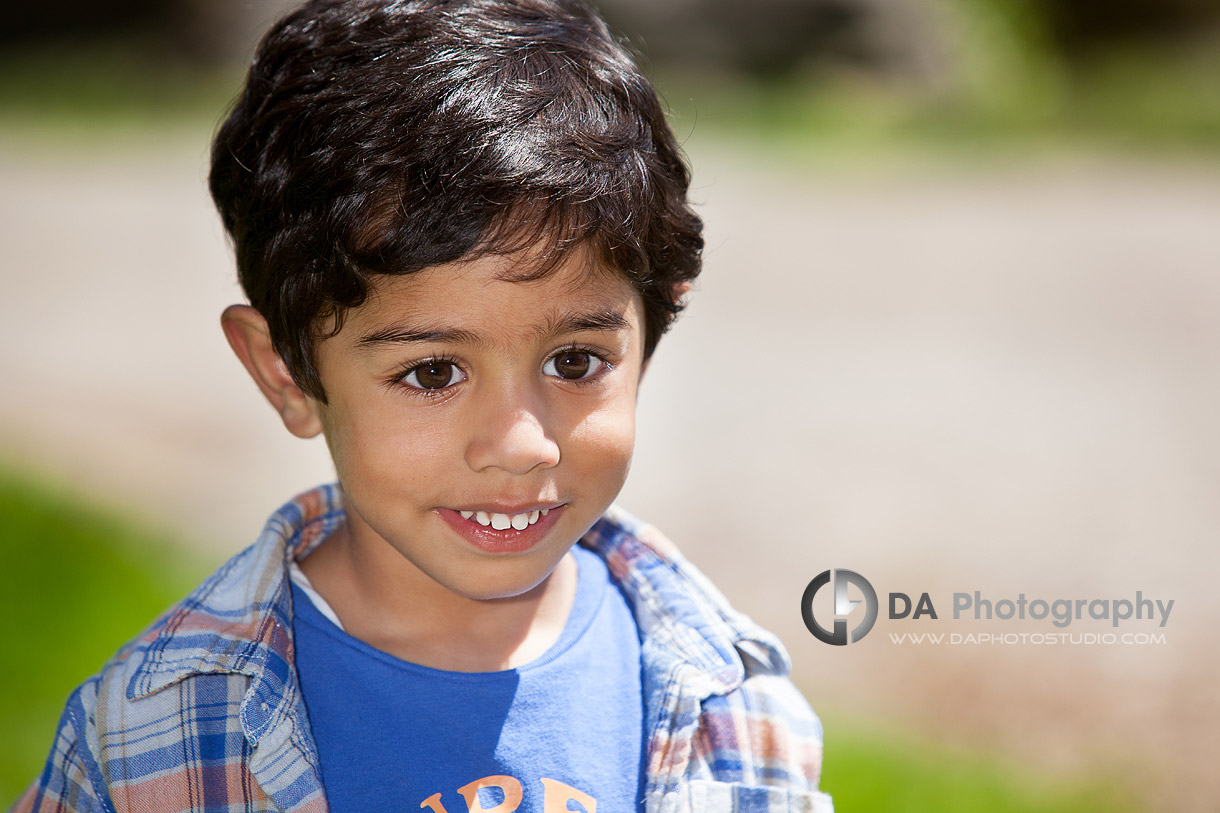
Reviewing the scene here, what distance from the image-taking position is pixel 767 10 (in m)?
9.95

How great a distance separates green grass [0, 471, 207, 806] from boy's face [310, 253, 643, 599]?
1828 millimetres

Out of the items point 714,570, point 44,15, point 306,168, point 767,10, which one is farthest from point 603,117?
point 44,15

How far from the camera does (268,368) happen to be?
162cm

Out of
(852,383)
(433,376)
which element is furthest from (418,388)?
(852,383)

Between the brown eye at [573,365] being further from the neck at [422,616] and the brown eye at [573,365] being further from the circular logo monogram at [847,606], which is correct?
the circular logo monogram at [847,606]

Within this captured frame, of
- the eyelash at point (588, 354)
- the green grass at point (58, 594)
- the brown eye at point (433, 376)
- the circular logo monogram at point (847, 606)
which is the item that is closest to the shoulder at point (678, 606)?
the eyelash at point (588, 354)

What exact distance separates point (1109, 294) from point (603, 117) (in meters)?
5.32

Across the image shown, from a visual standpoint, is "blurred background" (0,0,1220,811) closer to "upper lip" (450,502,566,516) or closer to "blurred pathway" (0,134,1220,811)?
"blurred pathway" (0,134,1220,811)

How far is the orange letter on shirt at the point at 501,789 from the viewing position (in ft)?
4.76

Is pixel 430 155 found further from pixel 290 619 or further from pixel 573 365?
pixel 290 619

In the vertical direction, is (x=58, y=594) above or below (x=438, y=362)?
above

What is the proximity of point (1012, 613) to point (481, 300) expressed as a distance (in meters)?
2.74

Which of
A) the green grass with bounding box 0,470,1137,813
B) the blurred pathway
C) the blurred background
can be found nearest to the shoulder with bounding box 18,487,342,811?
the blurred background

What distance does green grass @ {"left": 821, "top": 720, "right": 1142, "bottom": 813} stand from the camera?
9.22ft
